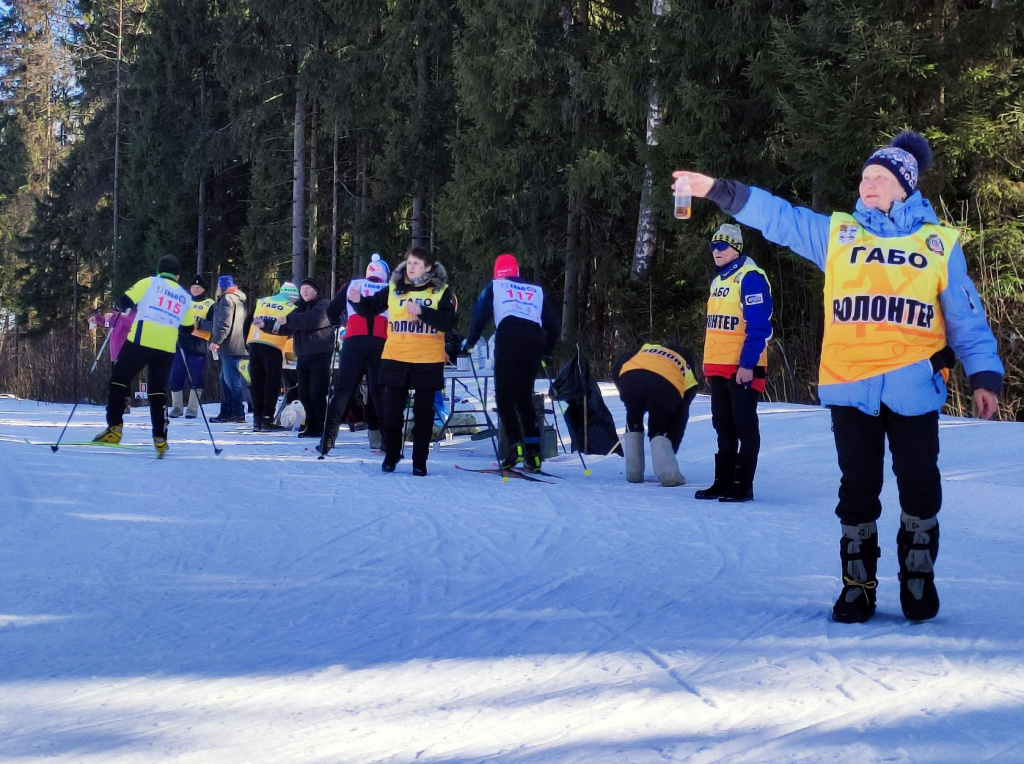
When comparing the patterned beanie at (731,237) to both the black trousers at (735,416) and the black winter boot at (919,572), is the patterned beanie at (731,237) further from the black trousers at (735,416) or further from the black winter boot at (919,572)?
the black winter boot at (919,572)

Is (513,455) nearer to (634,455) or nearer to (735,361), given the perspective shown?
(634,455)

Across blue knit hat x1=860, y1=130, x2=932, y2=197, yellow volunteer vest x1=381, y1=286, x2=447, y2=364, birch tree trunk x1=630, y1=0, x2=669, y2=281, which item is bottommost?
yellow volunteer vest x1=381, y1=286, x2=447, y2=364

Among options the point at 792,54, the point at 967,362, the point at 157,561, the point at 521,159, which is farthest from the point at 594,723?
the point at 521,159

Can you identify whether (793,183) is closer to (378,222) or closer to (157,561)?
(157,561)

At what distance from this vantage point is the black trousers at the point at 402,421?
10.6 m

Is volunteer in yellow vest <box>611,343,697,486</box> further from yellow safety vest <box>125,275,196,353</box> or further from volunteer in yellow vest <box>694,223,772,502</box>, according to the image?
yellow safety vest <box>125,275,196,353</box>

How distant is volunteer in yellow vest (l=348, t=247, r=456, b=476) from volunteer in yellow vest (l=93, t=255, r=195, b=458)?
251 centimetres

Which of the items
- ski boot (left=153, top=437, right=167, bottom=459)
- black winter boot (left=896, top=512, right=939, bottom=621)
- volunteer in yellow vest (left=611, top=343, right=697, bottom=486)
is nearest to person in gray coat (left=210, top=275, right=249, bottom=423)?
ski boot (left=153, top=437, right=167, bottom=459)

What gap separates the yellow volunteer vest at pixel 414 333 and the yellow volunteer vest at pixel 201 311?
800cm

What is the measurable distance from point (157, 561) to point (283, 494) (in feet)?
9.42

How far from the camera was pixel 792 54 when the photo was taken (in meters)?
16.6

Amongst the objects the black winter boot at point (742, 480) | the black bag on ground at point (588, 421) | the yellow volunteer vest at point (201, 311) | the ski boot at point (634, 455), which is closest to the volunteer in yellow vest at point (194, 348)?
the yellow volunteer vest at point (201, 311)

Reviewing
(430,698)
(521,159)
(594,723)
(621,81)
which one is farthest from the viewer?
(521,159)

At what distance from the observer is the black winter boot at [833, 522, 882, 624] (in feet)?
15.8
